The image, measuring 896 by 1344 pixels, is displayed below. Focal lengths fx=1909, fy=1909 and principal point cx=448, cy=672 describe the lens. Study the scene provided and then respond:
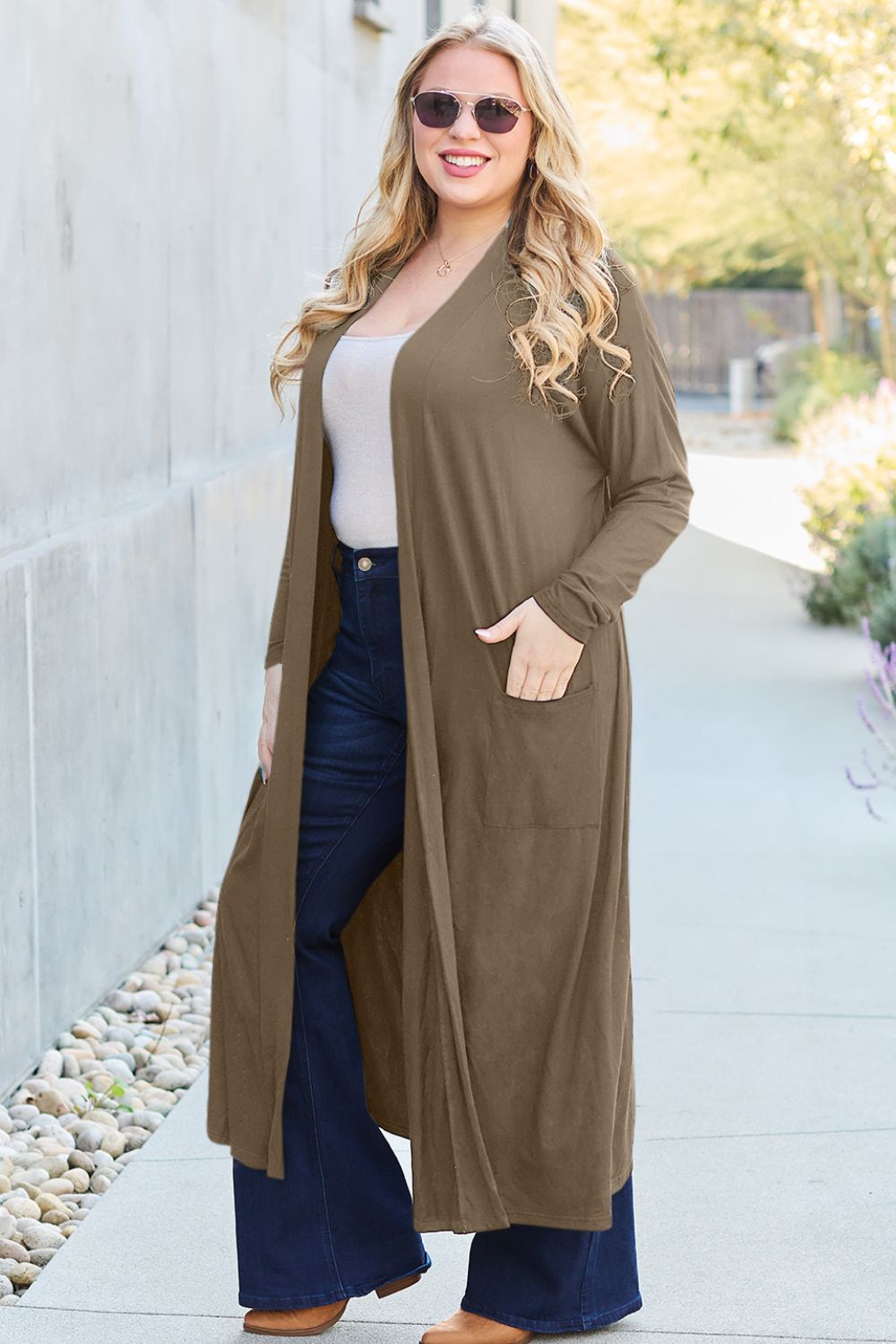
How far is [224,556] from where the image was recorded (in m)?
6.08

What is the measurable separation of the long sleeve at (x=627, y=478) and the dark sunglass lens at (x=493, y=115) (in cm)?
26

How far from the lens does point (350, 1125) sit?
3043 mm

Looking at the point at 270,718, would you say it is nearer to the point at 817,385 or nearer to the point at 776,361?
the point at 817,385

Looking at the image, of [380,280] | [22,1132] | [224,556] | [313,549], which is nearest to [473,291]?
[380,280]

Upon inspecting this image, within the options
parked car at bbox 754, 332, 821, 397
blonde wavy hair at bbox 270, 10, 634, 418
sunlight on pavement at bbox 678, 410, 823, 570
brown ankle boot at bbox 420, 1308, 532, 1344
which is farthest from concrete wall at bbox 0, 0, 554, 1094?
parked car at bbox 754, 332, 821, 397

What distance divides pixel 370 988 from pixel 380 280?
114cm

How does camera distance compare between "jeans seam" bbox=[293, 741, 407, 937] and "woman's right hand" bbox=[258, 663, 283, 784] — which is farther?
"woman's right hand" bbox=[258, 663, 283, 784]

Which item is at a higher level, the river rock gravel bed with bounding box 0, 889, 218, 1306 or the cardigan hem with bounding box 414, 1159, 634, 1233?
the cardigan hem with bounding box 414, 1159, 634, 1233

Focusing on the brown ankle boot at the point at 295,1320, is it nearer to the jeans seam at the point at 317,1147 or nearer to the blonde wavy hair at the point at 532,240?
the jeans seam at the point at 317,1147

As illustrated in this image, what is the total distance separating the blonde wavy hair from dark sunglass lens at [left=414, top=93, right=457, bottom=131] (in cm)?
9

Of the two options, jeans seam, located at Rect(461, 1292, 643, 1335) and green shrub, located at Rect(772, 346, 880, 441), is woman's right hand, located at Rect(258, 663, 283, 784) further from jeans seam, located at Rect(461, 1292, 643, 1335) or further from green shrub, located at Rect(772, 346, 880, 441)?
green shrub, located at Rect(772, 346, 880, 441)

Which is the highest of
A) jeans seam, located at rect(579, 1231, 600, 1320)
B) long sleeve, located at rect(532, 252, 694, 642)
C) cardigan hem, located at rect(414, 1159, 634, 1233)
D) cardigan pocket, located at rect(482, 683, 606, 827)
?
long sleeve, located at rect(532, 252, 694, 642)

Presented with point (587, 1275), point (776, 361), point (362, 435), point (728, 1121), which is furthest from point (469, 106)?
point (776, 361)

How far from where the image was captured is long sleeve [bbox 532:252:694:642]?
2.80 m
